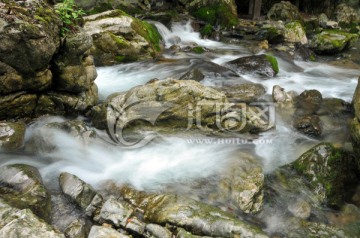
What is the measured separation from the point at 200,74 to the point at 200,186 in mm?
4949

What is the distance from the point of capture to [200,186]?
18.4 ft

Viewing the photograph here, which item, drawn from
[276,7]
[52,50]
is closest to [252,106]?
[52,50]

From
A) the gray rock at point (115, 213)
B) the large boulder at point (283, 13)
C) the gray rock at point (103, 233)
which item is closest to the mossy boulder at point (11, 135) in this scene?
the gray rock at point (115, 213)

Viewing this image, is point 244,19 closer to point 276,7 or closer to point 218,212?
point 276,7

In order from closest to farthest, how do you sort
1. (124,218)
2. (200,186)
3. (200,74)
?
(124,218), (200,186), (200,74)

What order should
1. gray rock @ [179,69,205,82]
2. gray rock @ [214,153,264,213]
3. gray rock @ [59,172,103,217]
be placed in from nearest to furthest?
1. gray rock @ [59,172,103,217]
2. gray rock @ [214,153,264,213]
3. gray rock @ [179,69,205,82]

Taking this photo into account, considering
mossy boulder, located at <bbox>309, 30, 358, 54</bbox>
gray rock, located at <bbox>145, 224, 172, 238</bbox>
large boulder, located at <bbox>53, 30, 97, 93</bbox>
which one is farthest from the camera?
mossy boulder, located at <bbox>309, 30, 358, 54</bbox>

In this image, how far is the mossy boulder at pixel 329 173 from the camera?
5453 mm

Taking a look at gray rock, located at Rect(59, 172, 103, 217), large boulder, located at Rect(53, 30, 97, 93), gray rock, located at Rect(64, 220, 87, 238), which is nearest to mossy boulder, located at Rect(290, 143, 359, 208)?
gray rock, located at Rect(59, 172, 103, 217)

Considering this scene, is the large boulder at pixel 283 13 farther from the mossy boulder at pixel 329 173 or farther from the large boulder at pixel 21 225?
the large boulder at pixel 21 225

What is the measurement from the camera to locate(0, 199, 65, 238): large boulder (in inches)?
143

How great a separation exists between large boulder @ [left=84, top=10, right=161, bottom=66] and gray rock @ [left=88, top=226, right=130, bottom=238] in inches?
310

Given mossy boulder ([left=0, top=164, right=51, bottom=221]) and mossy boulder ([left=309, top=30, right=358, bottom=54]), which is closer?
mossy boulder ([left=0, top=164, right=51, bottom=221])

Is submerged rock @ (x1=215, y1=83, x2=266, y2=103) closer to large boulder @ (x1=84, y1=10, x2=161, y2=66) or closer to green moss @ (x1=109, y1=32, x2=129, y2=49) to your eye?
large boulder @ (x1=84, y1=10, x2=161, y2=66)
